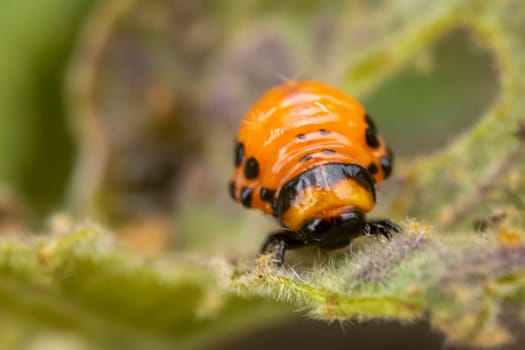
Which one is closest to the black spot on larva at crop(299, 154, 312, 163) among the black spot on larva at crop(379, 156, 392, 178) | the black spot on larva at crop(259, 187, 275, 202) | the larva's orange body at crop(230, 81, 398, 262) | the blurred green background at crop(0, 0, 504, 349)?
the larva's orange body at crop(230, 81, 398, 262)

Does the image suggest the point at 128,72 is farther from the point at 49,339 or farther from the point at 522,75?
the point at 522,75

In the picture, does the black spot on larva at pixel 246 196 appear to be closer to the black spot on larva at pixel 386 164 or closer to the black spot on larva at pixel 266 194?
the black spot on larva at pixel 266 194

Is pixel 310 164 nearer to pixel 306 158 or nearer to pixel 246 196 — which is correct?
pixel 306 158

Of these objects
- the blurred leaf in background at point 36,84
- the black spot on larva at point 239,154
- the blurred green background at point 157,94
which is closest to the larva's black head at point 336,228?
the black spot on larva at point 239,154

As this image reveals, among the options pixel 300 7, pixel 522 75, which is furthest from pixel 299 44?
pixel 522 75

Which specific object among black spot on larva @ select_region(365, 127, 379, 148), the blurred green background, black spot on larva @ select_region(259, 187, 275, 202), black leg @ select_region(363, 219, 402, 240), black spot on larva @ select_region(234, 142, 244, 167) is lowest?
black leg @ select_region(363, 219, 402, 240)

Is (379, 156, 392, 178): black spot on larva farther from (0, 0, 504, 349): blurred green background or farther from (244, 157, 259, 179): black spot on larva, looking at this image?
(0, 0, 504, 349): blurred green background

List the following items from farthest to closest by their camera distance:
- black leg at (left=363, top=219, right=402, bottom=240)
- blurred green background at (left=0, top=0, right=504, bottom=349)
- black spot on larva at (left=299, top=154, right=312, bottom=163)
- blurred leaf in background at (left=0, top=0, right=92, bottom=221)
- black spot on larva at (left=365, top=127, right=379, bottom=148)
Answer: blurred leaf in background at (left=0, top=0, right=92, bottom=221)
blurred green background at (left=0, top=0, right=504, bottom=349)
black spot on larva at (left=365, top=127, right=379, bottom=148)
black spot on larva at (left=299, top=154, right=312, bottom=163)
black leg at (left=363, top=219, right=402, bottom=240)
